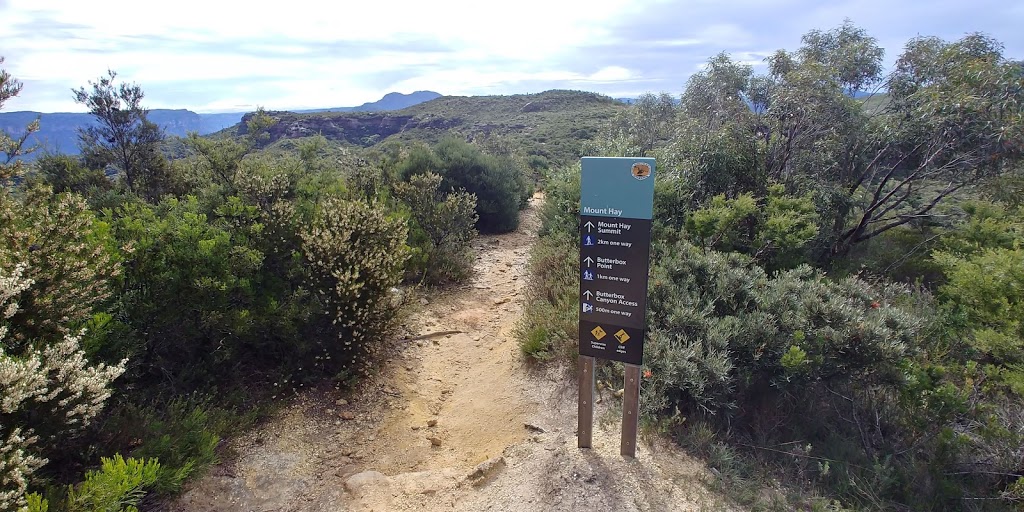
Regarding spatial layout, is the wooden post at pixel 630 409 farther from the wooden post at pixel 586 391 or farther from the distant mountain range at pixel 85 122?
the distant mountain range at pixel 85 122

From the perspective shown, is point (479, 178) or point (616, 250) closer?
point (616, 250)

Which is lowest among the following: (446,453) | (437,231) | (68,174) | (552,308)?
(446,453)

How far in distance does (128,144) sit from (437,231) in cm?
575

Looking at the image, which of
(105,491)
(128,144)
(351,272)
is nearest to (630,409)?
(351,272)

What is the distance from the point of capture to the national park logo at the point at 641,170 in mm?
3296

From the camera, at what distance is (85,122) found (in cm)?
894

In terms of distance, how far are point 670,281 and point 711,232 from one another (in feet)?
5.45

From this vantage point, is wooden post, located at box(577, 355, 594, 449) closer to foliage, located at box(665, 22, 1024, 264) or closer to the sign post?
the sign post

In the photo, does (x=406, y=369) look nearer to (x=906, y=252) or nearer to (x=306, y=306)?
(x=306, y=306)

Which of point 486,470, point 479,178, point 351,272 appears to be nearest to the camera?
point 486,470

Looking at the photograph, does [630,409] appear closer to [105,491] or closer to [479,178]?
[105,491]

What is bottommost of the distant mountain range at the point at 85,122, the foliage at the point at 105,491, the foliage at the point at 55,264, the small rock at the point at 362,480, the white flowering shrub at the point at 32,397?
the small rock at the point at 362,480

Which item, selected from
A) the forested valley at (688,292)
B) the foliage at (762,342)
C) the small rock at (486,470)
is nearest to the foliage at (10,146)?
the forested valley at (688,292)

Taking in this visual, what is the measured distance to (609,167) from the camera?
3402 mm
